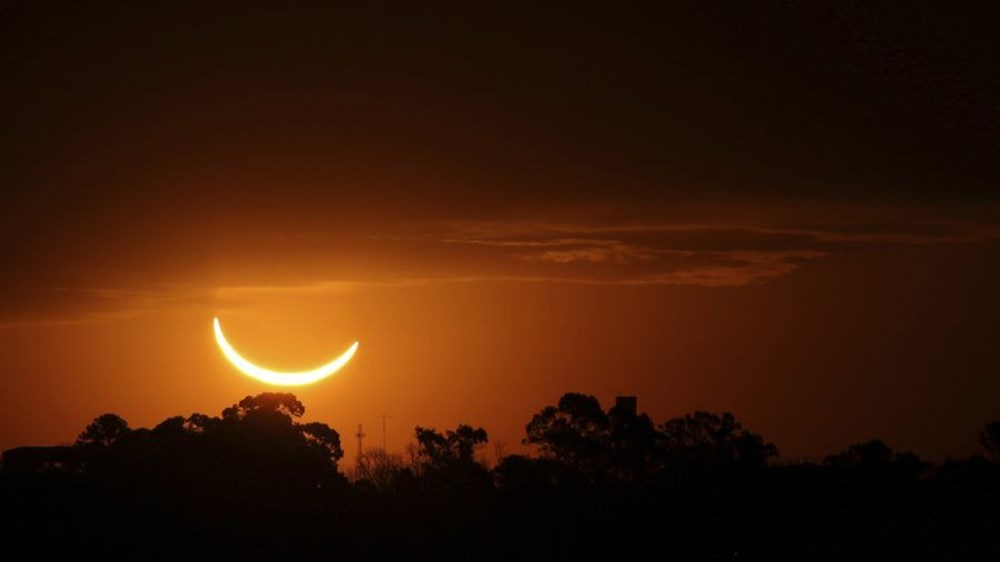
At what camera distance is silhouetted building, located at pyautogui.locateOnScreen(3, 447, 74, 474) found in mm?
65312

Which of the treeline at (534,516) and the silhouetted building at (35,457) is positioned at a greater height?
the treeline at (534,516)

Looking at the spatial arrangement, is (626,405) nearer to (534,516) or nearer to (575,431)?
(575,431)

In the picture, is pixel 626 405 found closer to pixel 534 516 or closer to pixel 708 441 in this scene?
pixel 708 441

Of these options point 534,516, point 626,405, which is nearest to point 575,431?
point 626,405

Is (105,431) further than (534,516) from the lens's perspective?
Yes

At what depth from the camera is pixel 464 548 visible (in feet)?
121

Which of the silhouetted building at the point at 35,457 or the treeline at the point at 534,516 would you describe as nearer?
the treeline at the point at 534,516

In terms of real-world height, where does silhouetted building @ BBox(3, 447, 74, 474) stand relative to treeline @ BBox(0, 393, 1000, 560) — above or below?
below

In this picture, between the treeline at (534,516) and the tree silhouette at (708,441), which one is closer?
the treeline at (534,516)

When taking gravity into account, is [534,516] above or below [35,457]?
above

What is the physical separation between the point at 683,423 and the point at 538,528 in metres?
41.2

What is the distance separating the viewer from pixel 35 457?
2618 inches

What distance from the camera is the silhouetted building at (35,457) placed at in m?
65.3

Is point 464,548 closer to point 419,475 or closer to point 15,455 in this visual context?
point 419,475
